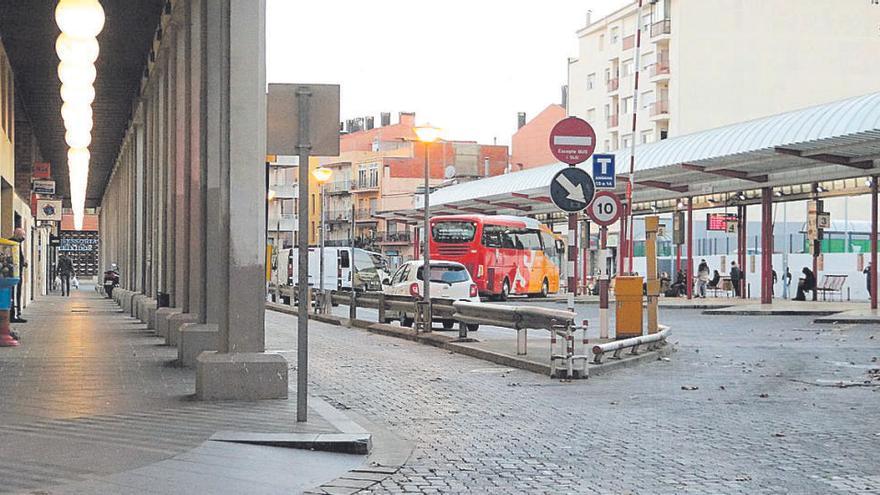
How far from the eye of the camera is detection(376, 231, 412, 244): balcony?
117 m

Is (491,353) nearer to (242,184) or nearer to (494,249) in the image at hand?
(242,184)

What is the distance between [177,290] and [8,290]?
283cm

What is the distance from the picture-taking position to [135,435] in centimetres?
981

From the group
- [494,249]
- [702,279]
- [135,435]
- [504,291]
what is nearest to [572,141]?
[135,435]

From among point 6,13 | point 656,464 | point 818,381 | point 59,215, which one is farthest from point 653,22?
point 656,464

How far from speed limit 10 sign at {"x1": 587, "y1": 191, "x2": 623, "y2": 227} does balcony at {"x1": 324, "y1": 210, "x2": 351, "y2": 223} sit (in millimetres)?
105036

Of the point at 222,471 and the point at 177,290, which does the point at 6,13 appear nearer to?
the point at 177,290

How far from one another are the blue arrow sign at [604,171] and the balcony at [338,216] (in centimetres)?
10417

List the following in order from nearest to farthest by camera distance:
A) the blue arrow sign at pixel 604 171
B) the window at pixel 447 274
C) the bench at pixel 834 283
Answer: the blue arrow sign at pixel 604 171 → the window at pixel 447 274 → the bench at pixel 834 283

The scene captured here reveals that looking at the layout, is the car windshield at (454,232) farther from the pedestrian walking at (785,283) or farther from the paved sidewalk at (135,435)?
the paved sidewalk at (135,435)

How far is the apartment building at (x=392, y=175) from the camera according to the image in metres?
118

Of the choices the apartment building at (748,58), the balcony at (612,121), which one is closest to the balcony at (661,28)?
the apartment building at (748,58)

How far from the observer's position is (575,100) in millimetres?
101625

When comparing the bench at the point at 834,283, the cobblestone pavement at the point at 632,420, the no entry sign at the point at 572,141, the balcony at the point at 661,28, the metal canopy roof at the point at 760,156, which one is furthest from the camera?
the balcony at the point at 661,28
